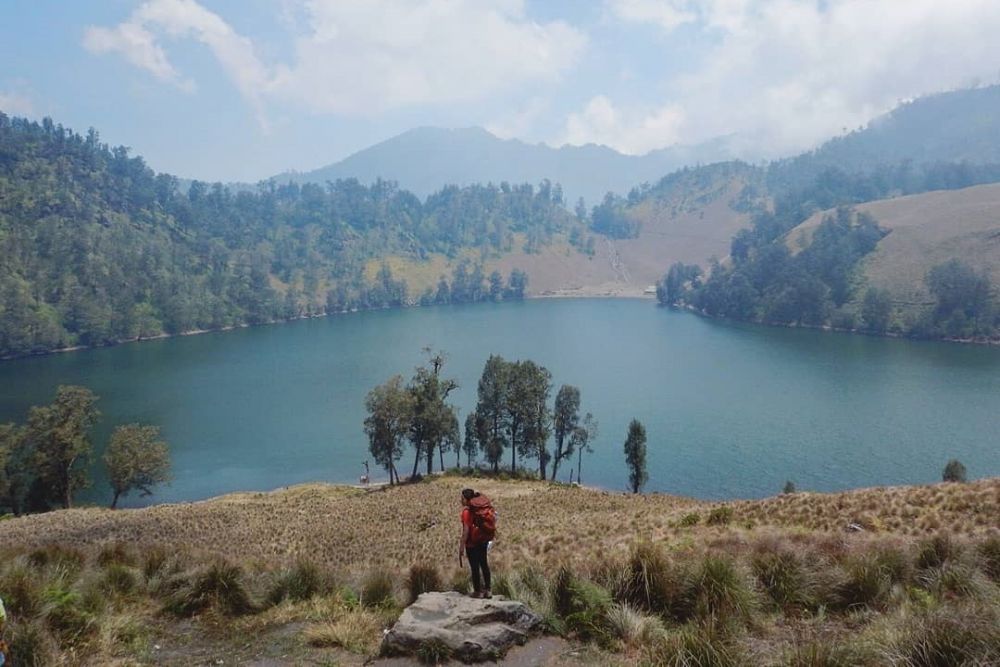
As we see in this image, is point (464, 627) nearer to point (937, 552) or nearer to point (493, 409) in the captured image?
point (937, 552)

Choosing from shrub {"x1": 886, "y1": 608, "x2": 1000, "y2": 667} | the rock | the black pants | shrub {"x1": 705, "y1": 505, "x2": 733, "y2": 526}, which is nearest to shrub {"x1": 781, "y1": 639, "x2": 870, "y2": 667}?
shrub {"x1": 886, "y1": 608, "x2": 1000, "y2": 667}

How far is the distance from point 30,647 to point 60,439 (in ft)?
193

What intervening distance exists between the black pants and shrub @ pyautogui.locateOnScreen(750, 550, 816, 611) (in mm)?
4747

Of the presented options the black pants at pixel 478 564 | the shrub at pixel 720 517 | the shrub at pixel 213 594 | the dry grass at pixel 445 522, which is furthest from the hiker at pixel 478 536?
the shrub at pixel 720 517

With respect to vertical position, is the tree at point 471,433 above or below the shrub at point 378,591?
below

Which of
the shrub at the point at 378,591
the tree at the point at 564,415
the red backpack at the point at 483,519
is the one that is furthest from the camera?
the tree at the point at 564,415

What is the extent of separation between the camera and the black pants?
10992mm

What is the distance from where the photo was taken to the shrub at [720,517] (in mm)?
21084

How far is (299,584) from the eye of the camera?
12.4 m

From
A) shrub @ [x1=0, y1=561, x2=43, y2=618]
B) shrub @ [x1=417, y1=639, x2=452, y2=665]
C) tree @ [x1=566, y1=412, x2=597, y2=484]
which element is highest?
shrub @ [x1=0, y1=561, x2=43, y2=618]

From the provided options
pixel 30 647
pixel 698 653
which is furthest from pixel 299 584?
pixel 698 653

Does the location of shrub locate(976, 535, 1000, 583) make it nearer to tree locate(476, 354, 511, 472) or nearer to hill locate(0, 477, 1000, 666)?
hill locate(0, 477, 1000, 666)

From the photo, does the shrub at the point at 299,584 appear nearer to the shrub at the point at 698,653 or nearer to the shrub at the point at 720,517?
the shrub at the point at 698,653

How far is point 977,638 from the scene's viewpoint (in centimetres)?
660
